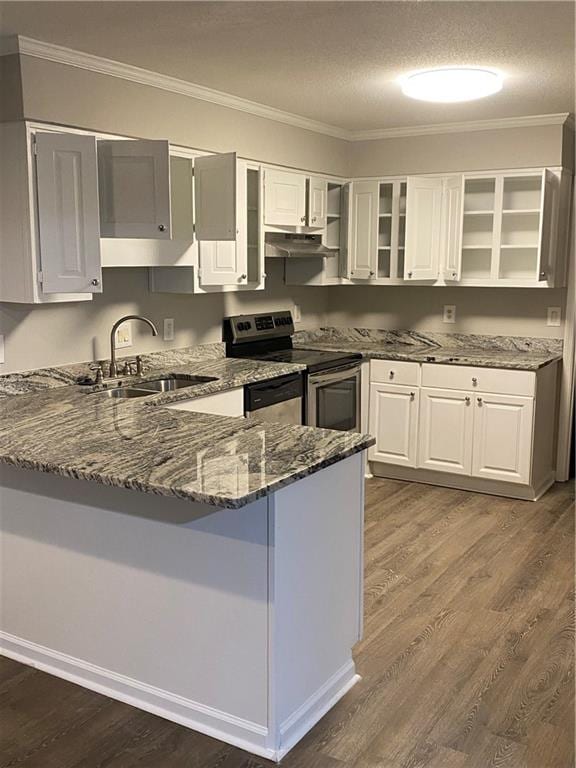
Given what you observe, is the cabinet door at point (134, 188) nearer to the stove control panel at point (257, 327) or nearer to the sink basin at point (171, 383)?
the sink basin at point (171, 383)

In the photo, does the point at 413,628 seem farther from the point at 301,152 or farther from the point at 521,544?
the point at 301,152

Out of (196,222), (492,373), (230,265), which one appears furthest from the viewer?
(492,373)

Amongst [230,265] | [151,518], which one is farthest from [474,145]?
[151,518]

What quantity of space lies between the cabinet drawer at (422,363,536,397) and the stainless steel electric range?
498 mm

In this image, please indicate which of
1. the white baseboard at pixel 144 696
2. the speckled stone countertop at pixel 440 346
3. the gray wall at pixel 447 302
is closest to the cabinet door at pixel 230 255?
the speckled stone countertop at pixel 440 346

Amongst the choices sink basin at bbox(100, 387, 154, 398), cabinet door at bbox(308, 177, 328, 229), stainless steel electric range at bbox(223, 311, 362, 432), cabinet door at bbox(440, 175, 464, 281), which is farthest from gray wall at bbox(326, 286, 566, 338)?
sink basin at bbox(100, 387, 154, 398)

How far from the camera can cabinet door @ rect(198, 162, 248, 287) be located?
13.5 ft

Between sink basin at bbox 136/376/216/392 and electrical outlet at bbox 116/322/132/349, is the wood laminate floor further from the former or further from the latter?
electrical outlet at bbox 116/322/132/349

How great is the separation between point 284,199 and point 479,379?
5.40 feet

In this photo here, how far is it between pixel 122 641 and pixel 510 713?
132 cm

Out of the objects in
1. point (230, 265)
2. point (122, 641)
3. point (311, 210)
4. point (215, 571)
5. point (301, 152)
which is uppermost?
point (301, 152)

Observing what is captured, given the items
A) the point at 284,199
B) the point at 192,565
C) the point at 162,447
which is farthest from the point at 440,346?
the point at 192,565

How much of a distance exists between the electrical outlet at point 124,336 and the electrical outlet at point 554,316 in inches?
109

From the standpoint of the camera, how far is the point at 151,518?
2449mm
